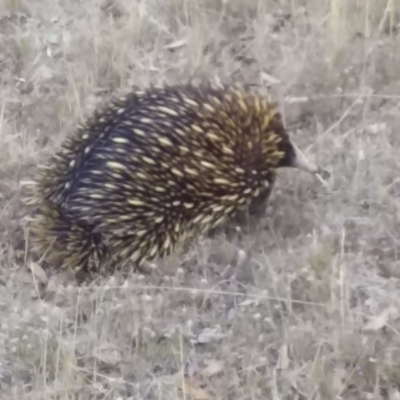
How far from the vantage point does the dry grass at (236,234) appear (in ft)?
9.14

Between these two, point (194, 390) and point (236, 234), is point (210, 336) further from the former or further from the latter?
point (236, 234)

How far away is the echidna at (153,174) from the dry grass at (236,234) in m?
0.15

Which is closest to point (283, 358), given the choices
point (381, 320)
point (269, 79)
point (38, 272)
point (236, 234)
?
point (381, 320)

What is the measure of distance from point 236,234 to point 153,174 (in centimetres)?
45

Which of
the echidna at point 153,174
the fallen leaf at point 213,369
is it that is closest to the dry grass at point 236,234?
the fallen leaf at point 213,369

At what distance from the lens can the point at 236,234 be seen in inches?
140

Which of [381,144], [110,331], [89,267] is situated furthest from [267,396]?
[381,144]

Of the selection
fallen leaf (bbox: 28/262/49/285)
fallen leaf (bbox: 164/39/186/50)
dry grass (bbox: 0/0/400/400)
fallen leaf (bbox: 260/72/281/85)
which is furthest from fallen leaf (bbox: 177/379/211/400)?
fallen leaf (bbox: 164/39/186/50)

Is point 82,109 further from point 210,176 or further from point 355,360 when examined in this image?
point 355,360

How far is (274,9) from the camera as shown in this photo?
4590 millimetres

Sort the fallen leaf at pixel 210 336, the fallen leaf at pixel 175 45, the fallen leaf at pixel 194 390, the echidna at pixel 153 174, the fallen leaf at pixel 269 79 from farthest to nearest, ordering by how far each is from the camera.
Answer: the fallen leaf at pixel 175 45, the fallen leaf at pixel 269 79, the echidna at pixel 153 174, the fallen leaf at pixel 210 336, the fallen leaf at pixel 194 390

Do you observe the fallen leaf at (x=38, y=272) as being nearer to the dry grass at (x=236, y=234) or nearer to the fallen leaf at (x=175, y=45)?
the dry grass at (x=236, y=234)

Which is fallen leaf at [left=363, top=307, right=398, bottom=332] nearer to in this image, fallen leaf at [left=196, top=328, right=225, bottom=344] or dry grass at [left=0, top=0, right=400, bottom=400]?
dry grass at [left=0, top=0, right=400, bottom=400]

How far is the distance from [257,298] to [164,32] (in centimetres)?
202
